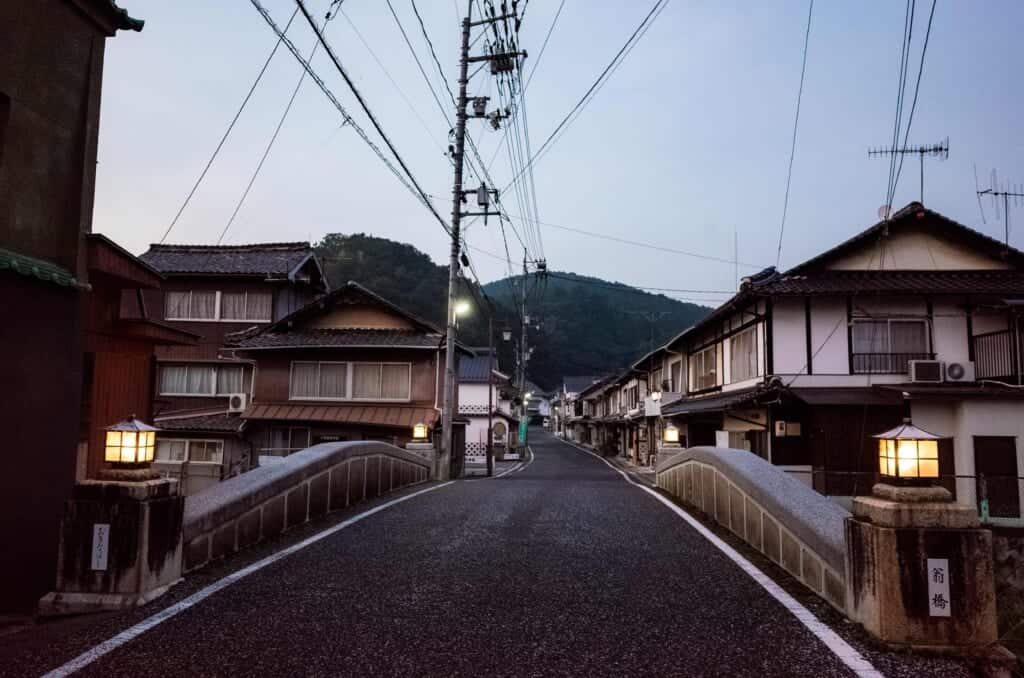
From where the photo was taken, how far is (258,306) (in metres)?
29.3

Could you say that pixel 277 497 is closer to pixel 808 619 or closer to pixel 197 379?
pixel 808 619

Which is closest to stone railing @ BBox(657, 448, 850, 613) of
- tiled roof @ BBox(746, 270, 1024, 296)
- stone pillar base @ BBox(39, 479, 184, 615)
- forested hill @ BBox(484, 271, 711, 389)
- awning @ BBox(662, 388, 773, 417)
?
stone pillar base @ BBox(39, 479, 184, 615)

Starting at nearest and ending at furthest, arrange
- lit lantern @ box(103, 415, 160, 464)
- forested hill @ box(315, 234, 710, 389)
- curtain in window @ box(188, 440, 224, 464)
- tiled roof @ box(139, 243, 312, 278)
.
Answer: lit lantern @ box(103, 415, 160, 464)
curtain in window @ box(188, 440, 224, 464)
tiled roof @ box(139, 243, 312, 278)
forested hill @ box(315, 234, 710, 389)

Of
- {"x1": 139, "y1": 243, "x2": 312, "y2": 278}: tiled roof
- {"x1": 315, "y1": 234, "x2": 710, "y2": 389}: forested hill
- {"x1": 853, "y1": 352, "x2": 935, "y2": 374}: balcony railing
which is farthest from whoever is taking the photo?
{"x1": 315, "y1": 234, "x2": 710, "y2": 389}: forested hill

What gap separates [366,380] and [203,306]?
29.1 feet

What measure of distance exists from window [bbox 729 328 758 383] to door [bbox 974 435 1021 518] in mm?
5880

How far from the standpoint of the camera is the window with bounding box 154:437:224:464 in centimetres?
2688

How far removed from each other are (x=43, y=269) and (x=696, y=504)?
962 cm

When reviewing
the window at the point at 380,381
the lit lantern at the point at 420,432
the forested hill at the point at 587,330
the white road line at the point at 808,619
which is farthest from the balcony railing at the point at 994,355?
the forested hill at the point at 587,330

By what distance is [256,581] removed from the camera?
19.7 feet

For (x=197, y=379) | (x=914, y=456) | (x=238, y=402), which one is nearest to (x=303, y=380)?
(x=238, y=402)

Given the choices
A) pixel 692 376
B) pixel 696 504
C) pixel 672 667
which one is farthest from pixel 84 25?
pixel 692 376

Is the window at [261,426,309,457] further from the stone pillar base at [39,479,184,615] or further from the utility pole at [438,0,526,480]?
Answer: the stone pillar base at [39,479,184,615]

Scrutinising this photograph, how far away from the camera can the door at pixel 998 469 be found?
1622cm
